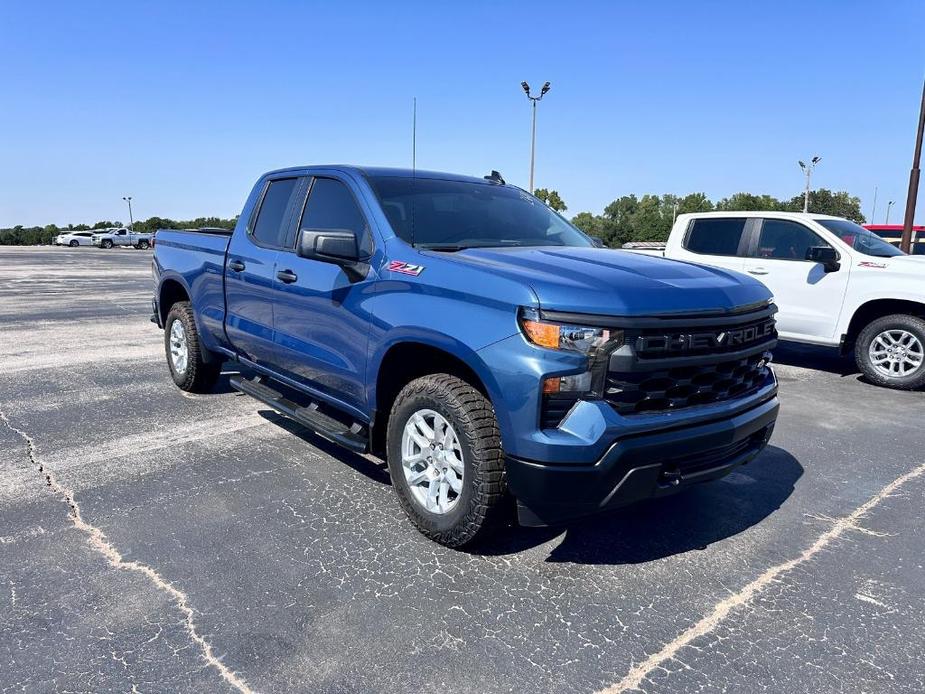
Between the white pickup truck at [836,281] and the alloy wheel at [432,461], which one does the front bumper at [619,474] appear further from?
the white pickup truck at [836,281]

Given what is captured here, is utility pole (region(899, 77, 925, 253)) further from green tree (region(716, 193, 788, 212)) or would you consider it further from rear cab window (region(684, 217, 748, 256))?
green tree (region(716, 193, 788, 212))

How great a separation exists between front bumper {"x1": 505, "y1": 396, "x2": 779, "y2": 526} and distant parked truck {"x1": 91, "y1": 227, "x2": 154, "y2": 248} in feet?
184

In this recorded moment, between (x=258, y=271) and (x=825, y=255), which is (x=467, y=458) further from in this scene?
(x=825, y=255)

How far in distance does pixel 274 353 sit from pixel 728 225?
6.46m

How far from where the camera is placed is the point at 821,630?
2.72 m

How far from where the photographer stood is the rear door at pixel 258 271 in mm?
4617

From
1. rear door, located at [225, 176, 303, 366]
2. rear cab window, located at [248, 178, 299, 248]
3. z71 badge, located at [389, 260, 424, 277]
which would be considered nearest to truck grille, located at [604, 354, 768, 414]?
z71 badge, located at [389, 260, 424, 277]

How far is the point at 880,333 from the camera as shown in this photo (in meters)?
7.27

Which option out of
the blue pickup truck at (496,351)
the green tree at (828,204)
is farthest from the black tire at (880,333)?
the green tree at (828,204)

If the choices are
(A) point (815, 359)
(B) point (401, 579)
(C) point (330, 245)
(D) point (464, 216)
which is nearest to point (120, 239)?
(A) point (815, 359)

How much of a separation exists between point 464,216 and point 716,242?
5708mm

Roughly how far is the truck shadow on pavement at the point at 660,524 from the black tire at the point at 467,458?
6.9 inches

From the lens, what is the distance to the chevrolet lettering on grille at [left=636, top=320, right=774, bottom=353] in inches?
112

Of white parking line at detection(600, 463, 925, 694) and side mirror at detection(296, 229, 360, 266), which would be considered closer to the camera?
white parking line at detection(600, 463, 925, 694)
